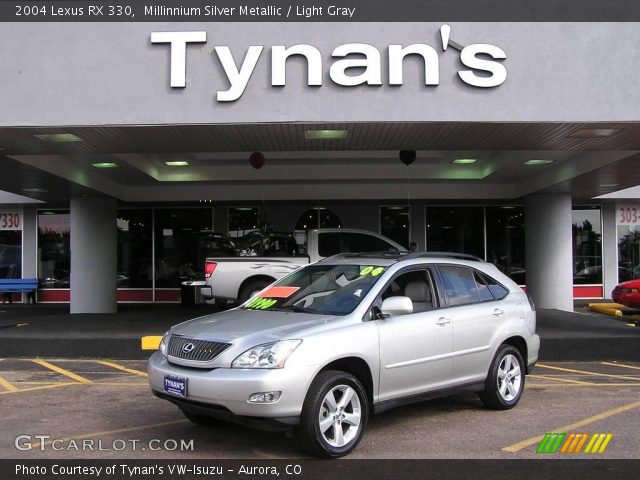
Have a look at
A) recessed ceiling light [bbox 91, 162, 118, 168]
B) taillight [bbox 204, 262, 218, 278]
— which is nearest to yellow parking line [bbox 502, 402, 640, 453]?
taillight [bbox 204, 262, 218, 278]

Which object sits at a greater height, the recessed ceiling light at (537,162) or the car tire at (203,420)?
the recessed ceiling light at (537,162)

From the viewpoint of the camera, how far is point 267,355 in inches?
190

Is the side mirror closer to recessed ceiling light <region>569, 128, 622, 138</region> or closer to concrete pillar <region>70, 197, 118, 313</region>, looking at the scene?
recessed ceiling light <region>569, 128, 622, 138</region>

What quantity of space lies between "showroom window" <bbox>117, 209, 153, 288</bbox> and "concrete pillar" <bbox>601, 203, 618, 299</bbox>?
14.8 meters

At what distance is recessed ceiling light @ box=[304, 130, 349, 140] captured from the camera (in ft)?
31.7

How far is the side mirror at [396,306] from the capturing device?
17.9 ft

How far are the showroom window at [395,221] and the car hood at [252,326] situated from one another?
44.0 ft

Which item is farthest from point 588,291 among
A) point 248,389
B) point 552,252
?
point 248,389

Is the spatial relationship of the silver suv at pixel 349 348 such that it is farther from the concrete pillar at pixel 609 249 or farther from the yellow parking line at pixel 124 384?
the concrete pillar at pixel 609 249

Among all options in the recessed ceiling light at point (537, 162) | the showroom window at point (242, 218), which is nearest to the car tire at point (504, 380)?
the recessed ceiling light at point (537, 162)
